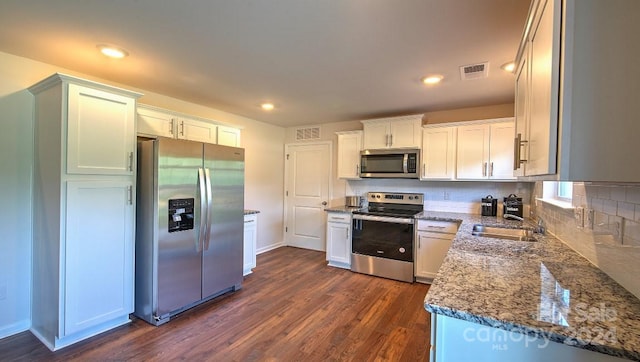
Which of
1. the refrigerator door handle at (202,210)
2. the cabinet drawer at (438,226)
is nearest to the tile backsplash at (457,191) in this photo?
the cabinet drawer at (438,226)

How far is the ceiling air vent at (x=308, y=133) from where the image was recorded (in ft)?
16.9

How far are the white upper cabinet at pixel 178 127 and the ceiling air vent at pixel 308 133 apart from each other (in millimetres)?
1700

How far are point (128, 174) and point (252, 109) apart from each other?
6.39 ft

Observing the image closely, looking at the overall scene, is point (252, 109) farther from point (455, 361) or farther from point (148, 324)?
point (455, 361)

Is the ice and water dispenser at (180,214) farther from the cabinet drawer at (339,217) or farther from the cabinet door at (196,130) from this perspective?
the cabinet drawer at (339,217)

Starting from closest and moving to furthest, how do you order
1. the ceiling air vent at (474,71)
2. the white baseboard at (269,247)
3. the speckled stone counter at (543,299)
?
the speckled stone counter at (543,299)
the ceiling air vent at (474,71)
the white baseboard at (269,247)

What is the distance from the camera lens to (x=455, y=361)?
1.02 meters

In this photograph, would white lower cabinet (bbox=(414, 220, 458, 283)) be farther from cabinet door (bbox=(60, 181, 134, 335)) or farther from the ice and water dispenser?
cabinet door (bbox=(60, 181, 134, 335))

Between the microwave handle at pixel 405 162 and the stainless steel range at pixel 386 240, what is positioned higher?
the microwave handle at pixel 405 162

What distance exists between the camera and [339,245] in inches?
164

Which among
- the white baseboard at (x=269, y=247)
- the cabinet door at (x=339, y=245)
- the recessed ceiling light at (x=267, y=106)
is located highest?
the recessed ceiling light at (x=267, y=106)

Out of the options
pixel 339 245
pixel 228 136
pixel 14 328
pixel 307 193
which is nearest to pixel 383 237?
pixel 339 245

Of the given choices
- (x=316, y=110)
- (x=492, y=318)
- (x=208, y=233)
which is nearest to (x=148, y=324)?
(x=208, y=233)

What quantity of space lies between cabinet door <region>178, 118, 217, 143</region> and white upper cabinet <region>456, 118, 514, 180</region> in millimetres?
3103
